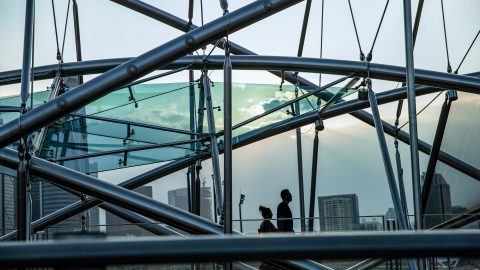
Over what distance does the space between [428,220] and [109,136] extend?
6634 millimetres

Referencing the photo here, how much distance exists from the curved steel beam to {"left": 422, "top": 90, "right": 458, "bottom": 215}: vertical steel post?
14.5ft

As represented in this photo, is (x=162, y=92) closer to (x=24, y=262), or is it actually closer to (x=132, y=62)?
(x=132, y=62)

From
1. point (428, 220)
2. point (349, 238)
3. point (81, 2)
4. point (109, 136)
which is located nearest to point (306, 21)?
point (81, 2)

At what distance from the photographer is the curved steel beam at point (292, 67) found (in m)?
19.4

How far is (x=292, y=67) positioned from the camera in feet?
64.7

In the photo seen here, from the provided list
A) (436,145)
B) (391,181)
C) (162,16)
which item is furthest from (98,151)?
(436,145)

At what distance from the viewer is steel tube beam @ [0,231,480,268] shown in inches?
88.6

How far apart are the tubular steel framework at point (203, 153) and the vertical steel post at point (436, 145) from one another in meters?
0.04

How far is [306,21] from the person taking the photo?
1070 inches

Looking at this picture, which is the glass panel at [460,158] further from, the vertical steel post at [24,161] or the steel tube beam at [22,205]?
the steel tube beam at [22,205]

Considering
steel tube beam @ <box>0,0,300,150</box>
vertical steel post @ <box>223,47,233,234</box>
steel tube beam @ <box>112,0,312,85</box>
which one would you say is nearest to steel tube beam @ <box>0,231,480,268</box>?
vertical steel post @ <box>223,47,233,234</box>

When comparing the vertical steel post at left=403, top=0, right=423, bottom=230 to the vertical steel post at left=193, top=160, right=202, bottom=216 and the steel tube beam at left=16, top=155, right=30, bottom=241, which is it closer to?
the steel tube beam at left=16, top=155, right=30, bottom=241

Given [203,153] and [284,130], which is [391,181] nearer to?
[203,153]

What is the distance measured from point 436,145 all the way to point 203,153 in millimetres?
10389
